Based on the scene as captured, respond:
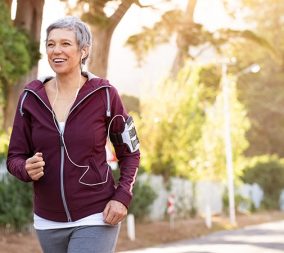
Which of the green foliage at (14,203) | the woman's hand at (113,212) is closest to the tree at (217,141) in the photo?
the green foliage at (14,203)

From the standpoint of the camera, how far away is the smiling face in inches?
151

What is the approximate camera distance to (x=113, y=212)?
12.3ft

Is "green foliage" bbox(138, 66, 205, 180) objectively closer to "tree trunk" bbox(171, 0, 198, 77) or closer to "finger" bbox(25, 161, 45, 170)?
"tree trunk" bbox(171, 0, 198, 77)

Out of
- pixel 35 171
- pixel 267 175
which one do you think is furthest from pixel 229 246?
pixel 267 175

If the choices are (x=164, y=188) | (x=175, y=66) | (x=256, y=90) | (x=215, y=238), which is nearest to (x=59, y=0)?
(x=215, y=238)

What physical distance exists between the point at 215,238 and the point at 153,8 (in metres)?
5.87

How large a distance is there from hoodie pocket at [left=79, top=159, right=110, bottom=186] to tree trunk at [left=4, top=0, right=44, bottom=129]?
15166mm

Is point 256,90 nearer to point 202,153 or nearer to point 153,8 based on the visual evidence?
point 202,153

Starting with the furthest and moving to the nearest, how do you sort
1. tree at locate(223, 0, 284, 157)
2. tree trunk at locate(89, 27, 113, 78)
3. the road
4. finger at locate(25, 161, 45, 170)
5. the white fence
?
1. tree at locate(223, 0, 284, 157)
2. the white fence
3. tree trunk at locate(89, 27, 113, 78)
4. the road
5. finger at locate(25, 161, 45, 170)

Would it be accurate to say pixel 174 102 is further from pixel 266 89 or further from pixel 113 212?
pixel 266 89

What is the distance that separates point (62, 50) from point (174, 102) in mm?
22287

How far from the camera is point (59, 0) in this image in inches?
701

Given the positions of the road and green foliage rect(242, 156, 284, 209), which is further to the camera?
green foliage rect(242, 156, 284, 209)

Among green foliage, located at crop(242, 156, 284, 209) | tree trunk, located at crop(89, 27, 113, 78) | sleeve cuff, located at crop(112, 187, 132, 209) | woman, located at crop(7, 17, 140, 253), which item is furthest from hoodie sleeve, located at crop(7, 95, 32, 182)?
green foliage, located at crop(242, 156, 284, 209)
